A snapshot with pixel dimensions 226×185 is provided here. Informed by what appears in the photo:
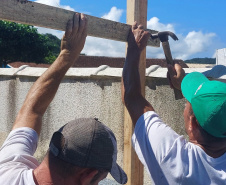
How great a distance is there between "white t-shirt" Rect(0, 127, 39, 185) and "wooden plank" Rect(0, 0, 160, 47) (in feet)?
2.08

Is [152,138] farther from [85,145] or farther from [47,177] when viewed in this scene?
[47,177]

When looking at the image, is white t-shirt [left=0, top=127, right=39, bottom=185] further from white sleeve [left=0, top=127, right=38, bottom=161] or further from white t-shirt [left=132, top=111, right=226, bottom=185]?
white t-shirt [left=132, top=111, right=226, bottom=185]

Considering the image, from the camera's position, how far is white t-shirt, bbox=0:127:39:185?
4.64 feet

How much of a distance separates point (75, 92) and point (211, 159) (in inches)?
96.4

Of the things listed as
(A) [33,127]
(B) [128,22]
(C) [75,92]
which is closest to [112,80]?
(C) [75,92]

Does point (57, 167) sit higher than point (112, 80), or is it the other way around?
point (112, 80)

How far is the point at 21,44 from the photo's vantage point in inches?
842

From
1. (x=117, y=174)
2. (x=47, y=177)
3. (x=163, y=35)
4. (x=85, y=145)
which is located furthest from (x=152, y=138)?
(x=163, y=35)

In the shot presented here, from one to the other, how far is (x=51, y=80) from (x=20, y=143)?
1.45 feet

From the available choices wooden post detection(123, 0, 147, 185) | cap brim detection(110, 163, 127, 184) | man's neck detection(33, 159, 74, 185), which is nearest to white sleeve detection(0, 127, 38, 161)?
man's neck detection(33, 159, 74, 185)

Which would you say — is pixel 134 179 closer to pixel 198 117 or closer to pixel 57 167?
pixel 198 117

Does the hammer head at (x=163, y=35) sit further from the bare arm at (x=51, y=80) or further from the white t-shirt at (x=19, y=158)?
the white t-shirt at (x=19, y=158)

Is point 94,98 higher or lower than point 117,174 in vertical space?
higher

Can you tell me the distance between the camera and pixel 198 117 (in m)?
1.65
